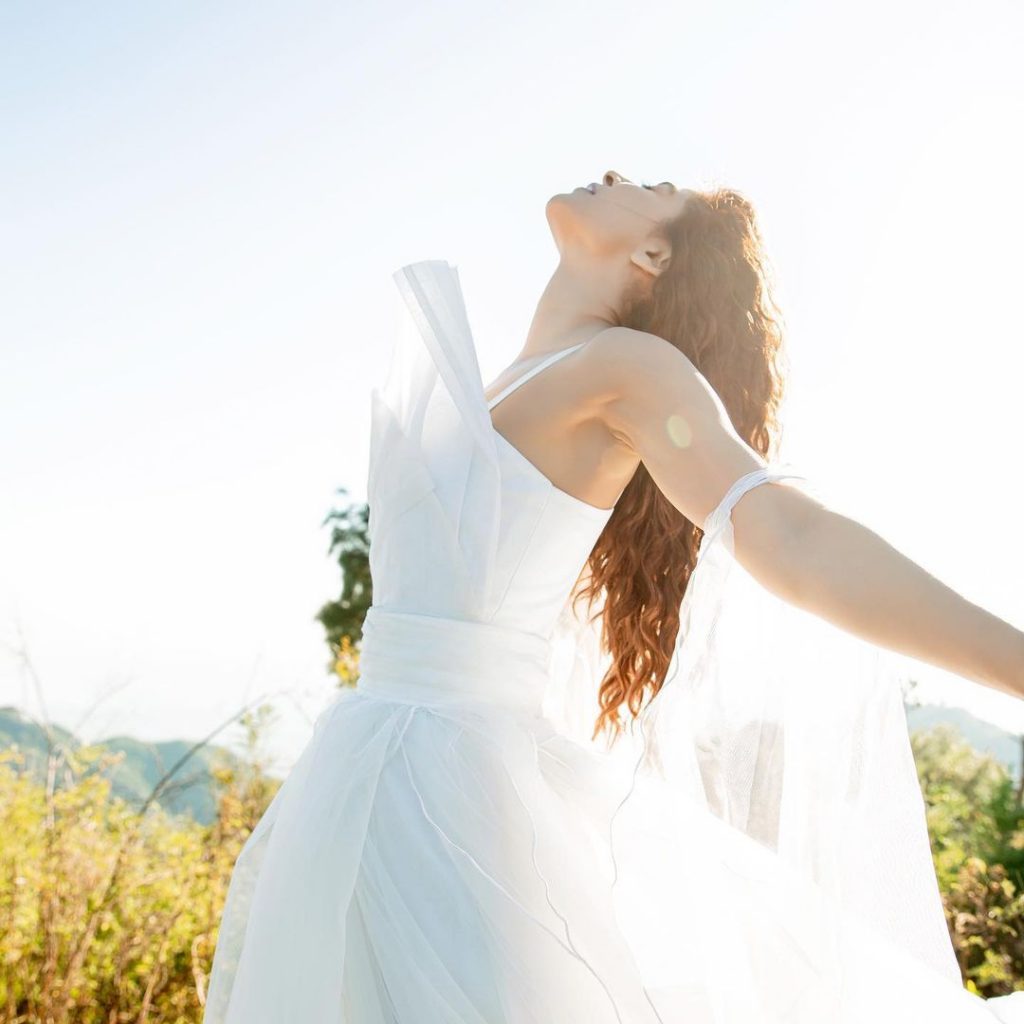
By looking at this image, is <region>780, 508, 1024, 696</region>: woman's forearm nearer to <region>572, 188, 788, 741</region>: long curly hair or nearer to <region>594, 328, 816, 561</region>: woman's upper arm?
<region>594, 328, 816, 561</region>: woman's upper arm

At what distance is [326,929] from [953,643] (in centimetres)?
79

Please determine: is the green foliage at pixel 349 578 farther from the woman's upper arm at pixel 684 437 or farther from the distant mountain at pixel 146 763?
the woman's upper arm at pixel 684 437

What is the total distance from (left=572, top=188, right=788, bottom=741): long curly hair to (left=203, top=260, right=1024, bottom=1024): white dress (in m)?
0.49

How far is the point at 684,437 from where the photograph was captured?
1.39 meters

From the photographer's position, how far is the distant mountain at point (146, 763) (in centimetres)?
419

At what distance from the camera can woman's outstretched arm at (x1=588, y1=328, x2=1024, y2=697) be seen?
1.03 m

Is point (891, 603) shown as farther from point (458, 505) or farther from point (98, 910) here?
point (98, 910)

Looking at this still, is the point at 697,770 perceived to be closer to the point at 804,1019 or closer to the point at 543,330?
the point at 804,1019

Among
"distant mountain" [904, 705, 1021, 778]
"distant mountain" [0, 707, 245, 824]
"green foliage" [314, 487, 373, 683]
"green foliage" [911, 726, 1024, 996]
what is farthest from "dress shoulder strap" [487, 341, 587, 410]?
"green foliage" [314, 487, 373, 683]

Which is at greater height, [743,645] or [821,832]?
[743,645]

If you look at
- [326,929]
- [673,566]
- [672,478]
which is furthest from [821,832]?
[673,566]

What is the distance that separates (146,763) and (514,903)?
12.0 ft

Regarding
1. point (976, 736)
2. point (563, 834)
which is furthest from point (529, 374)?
point (976, 736)

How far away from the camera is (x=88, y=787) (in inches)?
184
